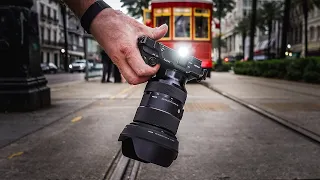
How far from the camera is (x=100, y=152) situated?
3.91 metres

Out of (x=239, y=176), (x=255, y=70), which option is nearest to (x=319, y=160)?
(x=239, y=176)

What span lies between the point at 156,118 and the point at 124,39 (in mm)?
307

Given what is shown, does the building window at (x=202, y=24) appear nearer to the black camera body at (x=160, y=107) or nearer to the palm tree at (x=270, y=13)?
the black camera body at (x=160, y=107)

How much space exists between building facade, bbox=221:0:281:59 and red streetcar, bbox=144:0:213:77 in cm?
4856

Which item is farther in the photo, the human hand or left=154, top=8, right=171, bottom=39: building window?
left=154, top=8, right=171, bottom=39: building window

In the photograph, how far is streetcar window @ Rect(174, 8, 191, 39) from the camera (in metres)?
15.4

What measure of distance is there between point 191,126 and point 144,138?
4.17 m

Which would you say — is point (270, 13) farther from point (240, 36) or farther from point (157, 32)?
point (157, 32)

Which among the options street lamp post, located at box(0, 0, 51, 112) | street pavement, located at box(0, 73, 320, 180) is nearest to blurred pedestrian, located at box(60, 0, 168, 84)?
street pavement, located at box(0, 73, 320, 180)

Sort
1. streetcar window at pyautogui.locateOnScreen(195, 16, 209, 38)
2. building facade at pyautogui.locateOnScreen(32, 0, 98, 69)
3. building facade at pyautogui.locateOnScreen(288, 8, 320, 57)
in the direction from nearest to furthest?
building facade at pyautogui.locateOnScreen(32, 0, 98, 69) < streetcar window at pyautogui.locateOnScreen(195, 16, 209, 38) < building facade at pyautogui.locateOnScreen(288, 8, 320, 57)

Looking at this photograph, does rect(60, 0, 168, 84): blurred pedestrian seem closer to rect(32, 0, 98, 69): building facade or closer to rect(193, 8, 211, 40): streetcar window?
rect(32, 0, 98, 69): building facade

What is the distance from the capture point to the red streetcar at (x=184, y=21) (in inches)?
598

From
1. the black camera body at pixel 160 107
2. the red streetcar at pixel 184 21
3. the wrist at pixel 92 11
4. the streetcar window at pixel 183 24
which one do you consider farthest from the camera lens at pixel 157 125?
the streetcar window at pixel 183 24

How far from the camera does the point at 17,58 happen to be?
7.02m
